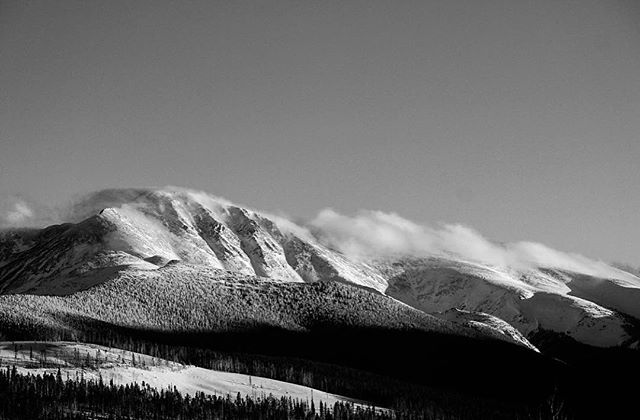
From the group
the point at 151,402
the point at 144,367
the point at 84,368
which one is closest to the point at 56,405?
the point at 151,402

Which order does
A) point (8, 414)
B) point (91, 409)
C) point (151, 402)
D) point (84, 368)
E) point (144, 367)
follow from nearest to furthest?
point (8, 414) → point (91, 409) → point (151, 402) → point (84, 368) → point (144, 367)

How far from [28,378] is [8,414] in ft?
57.1

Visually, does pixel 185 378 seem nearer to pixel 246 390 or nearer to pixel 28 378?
pixel 246 390

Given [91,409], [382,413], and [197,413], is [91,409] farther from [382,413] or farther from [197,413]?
[382,413]

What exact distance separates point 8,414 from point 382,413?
7744 cm

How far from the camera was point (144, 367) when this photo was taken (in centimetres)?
19050

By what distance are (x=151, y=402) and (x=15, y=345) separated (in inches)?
1997

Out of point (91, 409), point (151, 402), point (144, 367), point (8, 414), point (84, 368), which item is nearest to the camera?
point (8, 414)

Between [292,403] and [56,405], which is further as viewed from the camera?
[292,403]

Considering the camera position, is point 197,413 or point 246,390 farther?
point 246,390

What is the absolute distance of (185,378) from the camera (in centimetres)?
19138

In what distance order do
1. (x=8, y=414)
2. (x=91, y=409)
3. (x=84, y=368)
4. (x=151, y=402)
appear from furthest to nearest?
(x=84, y=368), (x=151, y=402), (x=91, y=409), (x=8, y=414)

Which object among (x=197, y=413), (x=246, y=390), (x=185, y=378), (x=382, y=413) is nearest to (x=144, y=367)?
(x=185, y=378)

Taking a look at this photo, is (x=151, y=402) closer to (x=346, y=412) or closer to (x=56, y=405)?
(x=56, y=405)
